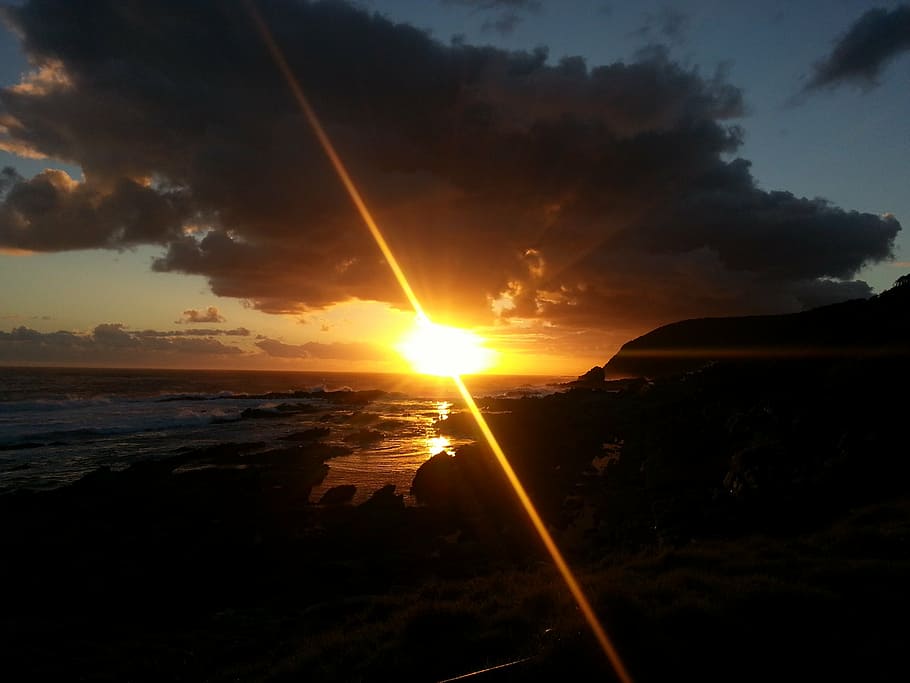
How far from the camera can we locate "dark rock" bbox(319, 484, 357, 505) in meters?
21.7

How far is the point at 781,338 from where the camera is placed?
56438 millimetres

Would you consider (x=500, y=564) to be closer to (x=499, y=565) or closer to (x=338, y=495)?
(x=499, y=565)

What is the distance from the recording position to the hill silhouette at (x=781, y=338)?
26.7 meters

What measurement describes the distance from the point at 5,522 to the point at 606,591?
1987 cm

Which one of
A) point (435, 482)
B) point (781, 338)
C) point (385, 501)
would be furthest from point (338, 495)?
point (781, 338)

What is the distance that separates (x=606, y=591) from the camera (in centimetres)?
834

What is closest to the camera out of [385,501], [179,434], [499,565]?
[499,565]

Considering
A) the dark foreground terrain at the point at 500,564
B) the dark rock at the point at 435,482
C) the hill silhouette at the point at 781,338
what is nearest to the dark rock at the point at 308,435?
the dark foreground terrain at the point at 500,564

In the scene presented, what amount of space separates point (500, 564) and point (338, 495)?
9729 mm

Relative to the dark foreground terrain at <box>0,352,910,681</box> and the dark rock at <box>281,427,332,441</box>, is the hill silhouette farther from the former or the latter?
the dark rock at <box>281,427,332,441</box>

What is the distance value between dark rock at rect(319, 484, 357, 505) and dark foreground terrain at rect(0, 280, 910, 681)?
0.14 metres

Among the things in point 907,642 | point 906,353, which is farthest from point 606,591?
point 906,353

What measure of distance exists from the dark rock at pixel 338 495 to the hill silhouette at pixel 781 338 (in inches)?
820

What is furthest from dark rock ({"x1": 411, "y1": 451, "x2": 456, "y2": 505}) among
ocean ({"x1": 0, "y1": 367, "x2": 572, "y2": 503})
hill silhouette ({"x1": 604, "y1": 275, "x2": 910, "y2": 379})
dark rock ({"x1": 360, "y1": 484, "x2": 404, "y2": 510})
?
hill silhouette ({"x1": 604, "y1": 275, "x2": 910, "y2": 379})
